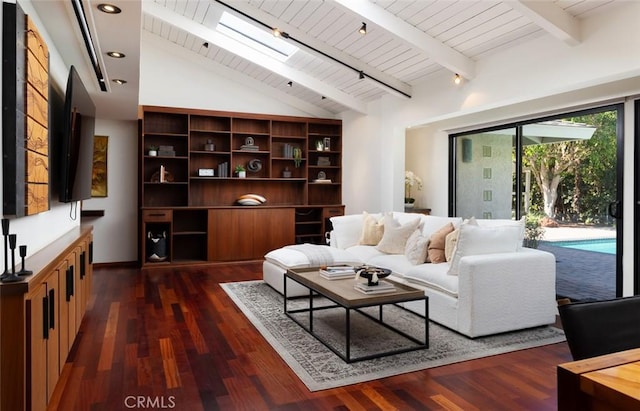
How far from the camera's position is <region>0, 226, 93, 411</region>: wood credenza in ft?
5.53

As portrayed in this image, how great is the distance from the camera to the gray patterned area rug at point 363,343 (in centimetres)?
271

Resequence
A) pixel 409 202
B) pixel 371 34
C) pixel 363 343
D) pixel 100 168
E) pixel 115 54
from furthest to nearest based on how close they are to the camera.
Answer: pixel 409 202 → pixel 100 168 → pixel 371 34 → pixel 115 54 → pixel 363 343

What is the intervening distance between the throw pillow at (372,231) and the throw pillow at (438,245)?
111 cm

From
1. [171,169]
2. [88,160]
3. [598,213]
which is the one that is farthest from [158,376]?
[171,169]

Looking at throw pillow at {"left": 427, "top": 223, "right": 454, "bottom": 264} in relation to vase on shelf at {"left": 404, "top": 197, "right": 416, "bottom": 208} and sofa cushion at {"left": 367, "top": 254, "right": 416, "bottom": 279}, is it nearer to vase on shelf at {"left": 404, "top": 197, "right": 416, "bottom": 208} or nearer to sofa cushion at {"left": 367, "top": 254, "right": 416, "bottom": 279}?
sofa cushion at {"left": 367, "top": 254, "right": 416, "bottom": 279}

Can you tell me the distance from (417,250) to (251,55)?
3.64m

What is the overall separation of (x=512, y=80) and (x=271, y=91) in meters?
4.16

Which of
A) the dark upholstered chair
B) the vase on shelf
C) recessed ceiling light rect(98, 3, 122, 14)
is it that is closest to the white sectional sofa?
the dark upholstered chair

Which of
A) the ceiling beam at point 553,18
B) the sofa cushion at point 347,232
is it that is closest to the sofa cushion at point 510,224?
the ceiling beam at point 553,18

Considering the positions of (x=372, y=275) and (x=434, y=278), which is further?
(x=434, y=278)

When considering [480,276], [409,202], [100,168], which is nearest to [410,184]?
[409,202]

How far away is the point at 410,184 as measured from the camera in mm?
7062

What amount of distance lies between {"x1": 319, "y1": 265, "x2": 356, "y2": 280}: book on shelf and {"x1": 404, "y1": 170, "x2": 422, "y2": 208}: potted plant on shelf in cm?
345

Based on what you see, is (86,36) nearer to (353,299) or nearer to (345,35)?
(353,299)
